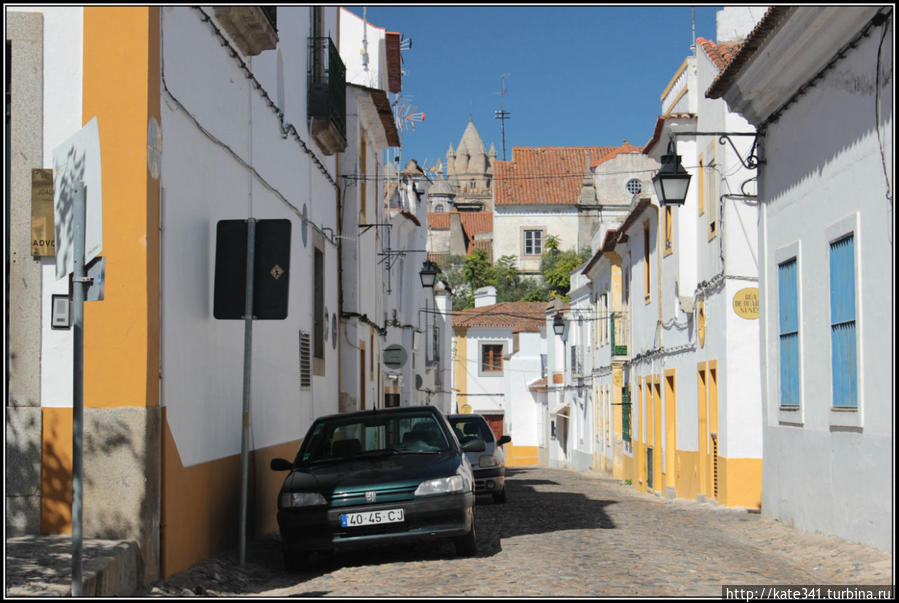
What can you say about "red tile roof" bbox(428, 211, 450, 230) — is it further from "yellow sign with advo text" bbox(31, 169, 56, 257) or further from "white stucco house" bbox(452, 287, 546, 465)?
"yellow sign with advo text" bbox(31, 169, 56, 257)

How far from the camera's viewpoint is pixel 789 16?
10.2 meters

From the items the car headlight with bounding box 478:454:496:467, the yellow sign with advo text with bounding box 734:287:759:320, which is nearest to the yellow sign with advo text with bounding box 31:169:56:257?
the car headlight with bounding box 478:454:496:467

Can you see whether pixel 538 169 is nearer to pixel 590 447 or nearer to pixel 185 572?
pixel 590 447

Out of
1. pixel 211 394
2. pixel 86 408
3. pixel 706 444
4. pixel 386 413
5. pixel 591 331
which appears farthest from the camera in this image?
pixel 591 331

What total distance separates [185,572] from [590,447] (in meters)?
33.8

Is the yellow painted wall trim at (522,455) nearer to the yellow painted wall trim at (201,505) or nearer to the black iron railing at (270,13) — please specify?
the yellow painted wall trim at (201,505)

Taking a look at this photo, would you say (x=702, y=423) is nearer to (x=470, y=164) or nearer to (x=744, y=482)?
(x=744, y=482)

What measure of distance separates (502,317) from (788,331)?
53241mm

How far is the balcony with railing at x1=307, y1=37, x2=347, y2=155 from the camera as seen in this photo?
53.2 ft

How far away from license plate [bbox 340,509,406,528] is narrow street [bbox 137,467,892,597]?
386mm

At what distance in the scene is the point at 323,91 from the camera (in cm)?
1627

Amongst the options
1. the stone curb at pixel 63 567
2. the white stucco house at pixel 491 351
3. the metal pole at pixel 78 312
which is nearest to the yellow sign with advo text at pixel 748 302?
the stone curb at pixel 63 567

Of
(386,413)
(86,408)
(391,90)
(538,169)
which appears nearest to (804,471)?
(386,413)

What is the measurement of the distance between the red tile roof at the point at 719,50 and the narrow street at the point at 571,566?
25.9 feet
